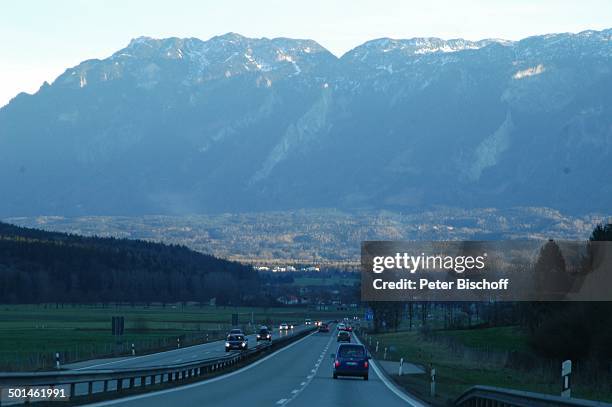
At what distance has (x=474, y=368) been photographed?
63625 mm

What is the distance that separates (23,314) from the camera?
147625 mm

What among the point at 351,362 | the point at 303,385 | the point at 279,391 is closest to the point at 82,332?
the point at 351,362

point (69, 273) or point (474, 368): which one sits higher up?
point (69, 273)

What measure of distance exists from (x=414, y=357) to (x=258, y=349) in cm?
1071

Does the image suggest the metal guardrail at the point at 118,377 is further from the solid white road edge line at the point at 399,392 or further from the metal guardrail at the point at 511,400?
the metal guardrail at the point at 511,400

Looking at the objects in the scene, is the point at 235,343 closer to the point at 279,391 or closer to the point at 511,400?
the point at 279,391

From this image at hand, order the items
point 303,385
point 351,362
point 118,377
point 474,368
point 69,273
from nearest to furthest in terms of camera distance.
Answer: point 118,377 < point 303,385 < point 351,362 < point 474,368 < point 69,273

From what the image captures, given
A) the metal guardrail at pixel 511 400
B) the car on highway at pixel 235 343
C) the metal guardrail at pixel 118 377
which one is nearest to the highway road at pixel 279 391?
the metal guardrail at pixel 118 377

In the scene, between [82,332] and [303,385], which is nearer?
[303,385]

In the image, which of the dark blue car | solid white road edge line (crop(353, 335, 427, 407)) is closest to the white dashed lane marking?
the dark blue car

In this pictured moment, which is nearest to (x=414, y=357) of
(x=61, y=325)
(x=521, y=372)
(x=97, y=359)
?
(x=521, y=372)

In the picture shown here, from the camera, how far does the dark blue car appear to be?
163 ft

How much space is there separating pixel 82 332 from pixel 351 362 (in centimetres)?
5947

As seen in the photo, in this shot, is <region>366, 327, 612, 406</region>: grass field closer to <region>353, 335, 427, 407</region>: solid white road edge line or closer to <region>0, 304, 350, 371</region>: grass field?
<region>353, 335, 427, 407</region>: solid white road edge line
